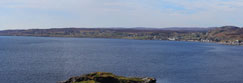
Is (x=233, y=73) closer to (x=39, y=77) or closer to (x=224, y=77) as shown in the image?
(x=224, y=77)

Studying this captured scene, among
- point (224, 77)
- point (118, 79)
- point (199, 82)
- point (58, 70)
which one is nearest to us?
point (118, 79)

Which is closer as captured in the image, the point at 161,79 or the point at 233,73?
the point at 161,79

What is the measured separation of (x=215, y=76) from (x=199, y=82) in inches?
394

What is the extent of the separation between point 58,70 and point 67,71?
2.64 meters

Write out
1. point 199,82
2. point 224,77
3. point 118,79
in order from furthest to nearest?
1. point 224,77
2. point 199,82
3. point 118,79

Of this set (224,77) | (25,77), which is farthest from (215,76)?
(25,77)

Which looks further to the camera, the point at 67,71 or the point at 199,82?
the point at 67,71

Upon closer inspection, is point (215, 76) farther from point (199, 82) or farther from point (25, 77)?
point (25, 77)

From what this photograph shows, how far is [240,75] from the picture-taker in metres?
74.1

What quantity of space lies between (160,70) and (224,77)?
15493mm

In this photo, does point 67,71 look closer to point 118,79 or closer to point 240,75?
point 118,79

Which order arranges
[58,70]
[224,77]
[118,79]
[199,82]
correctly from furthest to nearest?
[58,70]
[224,77]
[199,82]
[118,79]

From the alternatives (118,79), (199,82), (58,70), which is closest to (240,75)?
(199,82)

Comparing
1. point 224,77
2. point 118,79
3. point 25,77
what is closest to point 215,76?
point 224,77
